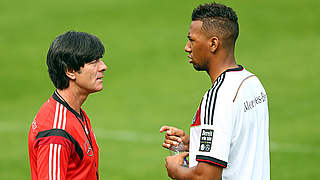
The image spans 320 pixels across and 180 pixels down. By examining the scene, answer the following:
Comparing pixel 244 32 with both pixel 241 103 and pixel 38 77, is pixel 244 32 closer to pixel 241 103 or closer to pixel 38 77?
pixel 38 77

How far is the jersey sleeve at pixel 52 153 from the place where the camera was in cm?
431

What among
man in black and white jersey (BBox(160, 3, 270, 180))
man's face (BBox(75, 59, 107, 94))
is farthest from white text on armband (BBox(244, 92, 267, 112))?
man's face (BBox(75, 59, 107, 94))

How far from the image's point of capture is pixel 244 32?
62.1 feet

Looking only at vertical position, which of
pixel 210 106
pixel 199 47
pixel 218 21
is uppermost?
pixel 218 21

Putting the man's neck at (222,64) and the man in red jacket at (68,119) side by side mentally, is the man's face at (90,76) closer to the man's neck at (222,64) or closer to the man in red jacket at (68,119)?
the man in red jacket at (68,119)

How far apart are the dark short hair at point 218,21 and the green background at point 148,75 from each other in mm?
6111

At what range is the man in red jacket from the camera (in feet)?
14.3

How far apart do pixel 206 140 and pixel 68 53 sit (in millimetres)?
1319

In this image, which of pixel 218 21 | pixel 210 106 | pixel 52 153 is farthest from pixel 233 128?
pixel 52 153

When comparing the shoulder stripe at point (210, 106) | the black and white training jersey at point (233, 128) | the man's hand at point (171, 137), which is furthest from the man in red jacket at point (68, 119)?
the shoulder stripe at point (210, 106)

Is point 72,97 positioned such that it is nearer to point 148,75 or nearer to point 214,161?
point 214,161

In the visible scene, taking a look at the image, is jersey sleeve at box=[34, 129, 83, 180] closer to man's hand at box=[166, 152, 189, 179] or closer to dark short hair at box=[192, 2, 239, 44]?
man's hand at box=[166, 152, 189, 179]

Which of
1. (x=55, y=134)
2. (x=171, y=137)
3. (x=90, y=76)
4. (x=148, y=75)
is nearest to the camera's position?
(x=55, y=134)

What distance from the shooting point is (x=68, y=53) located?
185 inches
